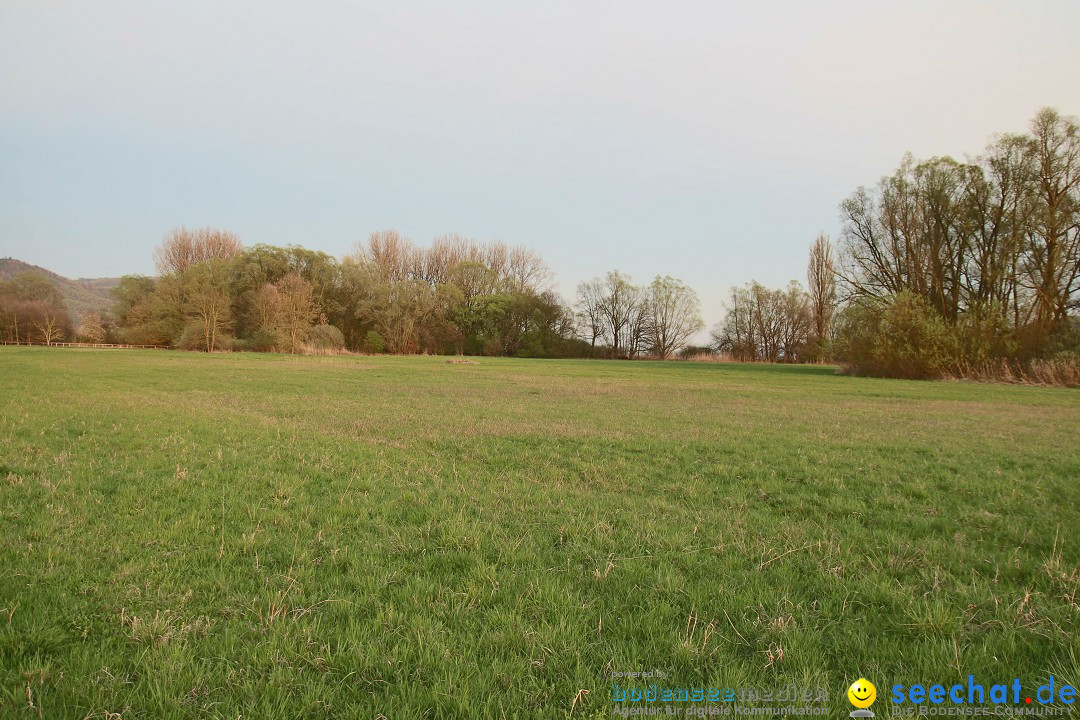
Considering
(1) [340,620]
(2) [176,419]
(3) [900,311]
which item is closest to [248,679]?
(1) [340,620]

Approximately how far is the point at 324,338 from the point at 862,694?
5629 centimetres

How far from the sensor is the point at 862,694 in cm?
241

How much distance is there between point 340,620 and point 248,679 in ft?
2.13

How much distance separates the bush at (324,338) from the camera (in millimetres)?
52188

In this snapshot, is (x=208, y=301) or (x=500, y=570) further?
(x=208, y=301)

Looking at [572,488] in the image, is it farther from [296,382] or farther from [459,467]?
[296,382]

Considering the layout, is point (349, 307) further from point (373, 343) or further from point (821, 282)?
point (821, 282)

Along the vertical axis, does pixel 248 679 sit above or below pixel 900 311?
below

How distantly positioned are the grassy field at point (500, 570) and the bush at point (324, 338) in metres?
45.2

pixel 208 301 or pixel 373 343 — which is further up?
pixel 208 301

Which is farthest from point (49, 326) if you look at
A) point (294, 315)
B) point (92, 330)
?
point (294, 315)

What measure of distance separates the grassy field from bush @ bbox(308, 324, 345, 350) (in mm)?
45195

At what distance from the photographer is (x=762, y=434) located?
34.2ft

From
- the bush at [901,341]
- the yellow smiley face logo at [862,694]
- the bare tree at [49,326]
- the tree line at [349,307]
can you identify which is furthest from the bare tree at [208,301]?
the yellow smiley face logo at [862,694]
